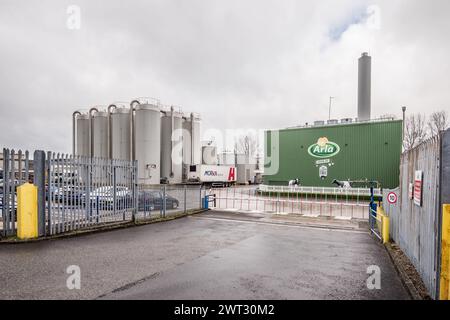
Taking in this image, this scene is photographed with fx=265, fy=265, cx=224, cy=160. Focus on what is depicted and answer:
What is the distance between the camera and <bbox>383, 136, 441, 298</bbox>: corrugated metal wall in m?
4.29

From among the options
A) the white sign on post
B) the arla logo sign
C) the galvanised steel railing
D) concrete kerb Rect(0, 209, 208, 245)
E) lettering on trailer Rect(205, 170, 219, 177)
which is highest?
the arla logo sign

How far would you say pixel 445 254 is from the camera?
385 centimetres

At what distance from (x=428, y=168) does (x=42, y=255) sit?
28.1ft

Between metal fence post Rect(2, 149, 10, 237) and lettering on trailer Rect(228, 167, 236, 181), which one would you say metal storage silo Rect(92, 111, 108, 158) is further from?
metal fence post Rect(2, 149, 10, 237)

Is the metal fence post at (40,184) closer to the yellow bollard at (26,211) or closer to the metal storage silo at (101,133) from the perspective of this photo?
the yellow bollard at (26,211)

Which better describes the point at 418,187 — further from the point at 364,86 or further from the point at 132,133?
the point at 132,133

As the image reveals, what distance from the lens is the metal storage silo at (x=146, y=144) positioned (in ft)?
125

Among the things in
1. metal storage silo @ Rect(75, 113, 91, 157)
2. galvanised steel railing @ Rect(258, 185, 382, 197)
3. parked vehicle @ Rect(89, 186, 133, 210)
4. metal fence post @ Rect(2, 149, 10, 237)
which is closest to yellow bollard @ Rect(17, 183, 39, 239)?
metal fence post @ Rect(2, 149, 10, 237)

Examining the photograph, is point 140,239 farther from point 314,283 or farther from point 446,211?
point 446,211

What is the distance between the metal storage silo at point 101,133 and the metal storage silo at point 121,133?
2146mm

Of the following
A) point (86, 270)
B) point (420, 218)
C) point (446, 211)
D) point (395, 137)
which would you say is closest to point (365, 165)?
point (395, 137)

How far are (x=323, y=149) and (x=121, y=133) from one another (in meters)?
29.0

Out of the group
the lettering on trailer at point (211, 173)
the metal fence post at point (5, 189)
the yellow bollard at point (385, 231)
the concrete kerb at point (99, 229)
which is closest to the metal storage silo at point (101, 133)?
the lettering on trailer at point (211, 173)

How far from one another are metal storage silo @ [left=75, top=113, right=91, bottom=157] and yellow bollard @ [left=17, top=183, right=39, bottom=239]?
1568 inches
